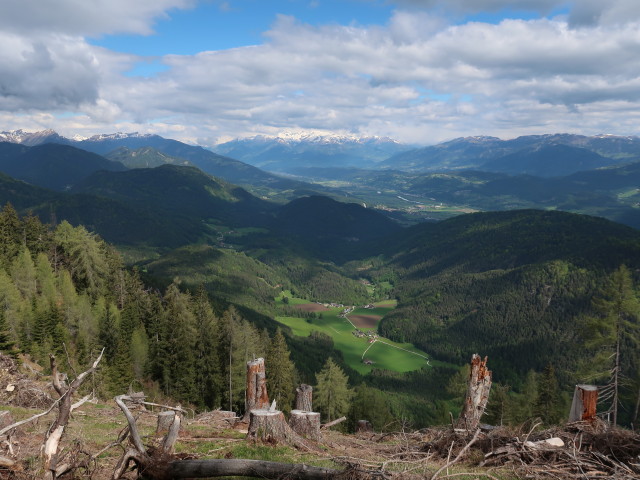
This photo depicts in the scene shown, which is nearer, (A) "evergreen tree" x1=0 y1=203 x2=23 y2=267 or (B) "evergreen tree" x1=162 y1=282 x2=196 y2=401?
(B) "evergreen tree" x1=162 y1=282 x2=196 y2=401

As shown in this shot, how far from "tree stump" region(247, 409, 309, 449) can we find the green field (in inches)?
4844

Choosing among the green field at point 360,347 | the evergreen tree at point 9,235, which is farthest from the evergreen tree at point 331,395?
the green field at point 360,347

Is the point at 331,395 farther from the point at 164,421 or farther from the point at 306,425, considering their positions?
the point at 164,421

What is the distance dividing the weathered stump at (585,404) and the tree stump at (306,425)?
31.2 ft

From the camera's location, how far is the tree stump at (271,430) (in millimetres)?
12633

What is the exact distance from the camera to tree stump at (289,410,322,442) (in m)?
14.1

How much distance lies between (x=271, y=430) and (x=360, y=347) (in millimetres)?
145785

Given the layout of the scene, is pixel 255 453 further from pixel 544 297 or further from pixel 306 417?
pixel 544 297

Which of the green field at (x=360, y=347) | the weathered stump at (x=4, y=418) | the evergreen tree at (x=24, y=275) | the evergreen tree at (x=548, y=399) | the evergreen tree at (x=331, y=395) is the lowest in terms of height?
the green field at (x=360, y=347)

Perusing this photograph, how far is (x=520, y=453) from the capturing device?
11.6 meters

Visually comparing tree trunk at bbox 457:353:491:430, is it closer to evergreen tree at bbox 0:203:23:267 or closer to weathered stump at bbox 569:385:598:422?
weathered stump at bbox 569:385:598:422

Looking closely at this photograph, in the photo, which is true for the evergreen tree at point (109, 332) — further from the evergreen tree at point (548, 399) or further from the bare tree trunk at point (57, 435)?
the evergreen tree at point (548, 399)

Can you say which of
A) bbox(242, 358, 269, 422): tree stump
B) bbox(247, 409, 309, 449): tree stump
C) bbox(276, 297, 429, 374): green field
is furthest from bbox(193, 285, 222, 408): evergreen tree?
bbox(276, 297, 429, 374): green field

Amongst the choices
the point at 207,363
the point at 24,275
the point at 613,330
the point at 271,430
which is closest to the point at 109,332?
the point at 207,363
